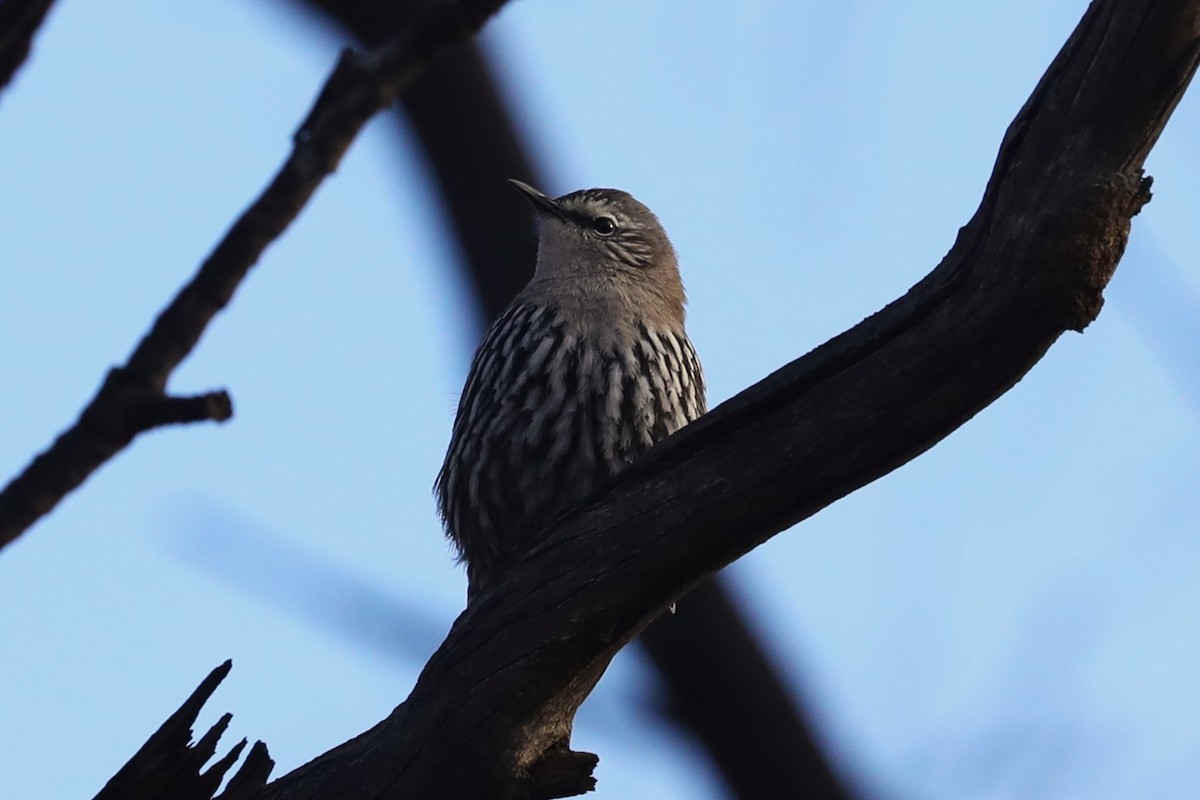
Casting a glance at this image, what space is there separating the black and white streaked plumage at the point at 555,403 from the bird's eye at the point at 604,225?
487mm

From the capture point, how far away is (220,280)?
2.07 metres

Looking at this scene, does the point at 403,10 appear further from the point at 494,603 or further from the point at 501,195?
the point at 494,603

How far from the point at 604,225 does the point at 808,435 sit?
4.11 m

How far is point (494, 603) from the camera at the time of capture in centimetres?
479

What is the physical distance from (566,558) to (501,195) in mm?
1444

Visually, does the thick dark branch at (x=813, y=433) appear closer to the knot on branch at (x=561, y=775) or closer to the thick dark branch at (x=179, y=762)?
the knot on branch at (x=561, y=775)

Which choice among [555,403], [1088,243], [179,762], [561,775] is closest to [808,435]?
[1088,243]

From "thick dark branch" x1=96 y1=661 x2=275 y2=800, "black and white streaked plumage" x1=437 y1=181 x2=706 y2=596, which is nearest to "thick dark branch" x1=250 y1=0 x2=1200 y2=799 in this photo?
"thick dark branch" x1=96 y1=661 x2=275 y2=800

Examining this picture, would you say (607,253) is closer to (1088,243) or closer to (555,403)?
(555,403)

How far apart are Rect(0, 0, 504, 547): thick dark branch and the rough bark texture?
2.50 metres

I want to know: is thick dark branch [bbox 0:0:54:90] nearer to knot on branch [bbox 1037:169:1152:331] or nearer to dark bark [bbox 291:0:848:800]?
knot on branch [bbox 1037:169:1152:331]

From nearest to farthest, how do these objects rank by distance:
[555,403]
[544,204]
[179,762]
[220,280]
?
[220,280] → [179,762] → [555,403] → [544,204]

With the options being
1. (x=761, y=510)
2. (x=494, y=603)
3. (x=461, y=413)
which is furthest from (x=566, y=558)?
(x=461, y=413)

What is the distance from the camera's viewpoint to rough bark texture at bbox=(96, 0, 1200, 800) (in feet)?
13.7
